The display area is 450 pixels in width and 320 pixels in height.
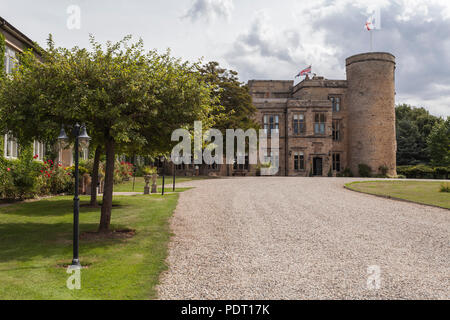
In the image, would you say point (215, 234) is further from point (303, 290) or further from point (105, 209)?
point (303, 290)

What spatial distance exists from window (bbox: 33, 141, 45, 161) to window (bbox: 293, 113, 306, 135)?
32355 millimetres

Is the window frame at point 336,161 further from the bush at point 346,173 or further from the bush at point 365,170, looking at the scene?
the bush at point 365,170

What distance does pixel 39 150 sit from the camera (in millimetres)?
20562

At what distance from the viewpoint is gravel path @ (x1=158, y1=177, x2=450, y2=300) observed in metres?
5.69

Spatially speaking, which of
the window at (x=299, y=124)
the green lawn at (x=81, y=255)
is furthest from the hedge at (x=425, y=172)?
the green lawn at (x=81, y=255)

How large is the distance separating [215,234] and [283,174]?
37677 mm

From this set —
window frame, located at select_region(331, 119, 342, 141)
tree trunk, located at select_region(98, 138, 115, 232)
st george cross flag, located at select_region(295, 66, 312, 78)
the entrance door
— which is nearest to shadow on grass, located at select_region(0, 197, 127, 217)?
tree trunk, located at select_region(98, 138, 115, 232)

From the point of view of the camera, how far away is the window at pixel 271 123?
47.5 metres

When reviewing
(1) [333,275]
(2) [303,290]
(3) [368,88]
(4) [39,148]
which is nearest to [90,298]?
(2) [303,290]

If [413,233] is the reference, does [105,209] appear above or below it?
above

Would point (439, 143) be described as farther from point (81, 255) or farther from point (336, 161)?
point (81, 255)

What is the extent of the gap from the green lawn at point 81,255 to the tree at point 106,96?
4.96ft

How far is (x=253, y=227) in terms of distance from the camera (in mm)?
11039

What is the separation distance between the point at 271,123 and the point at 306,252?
132 feet
